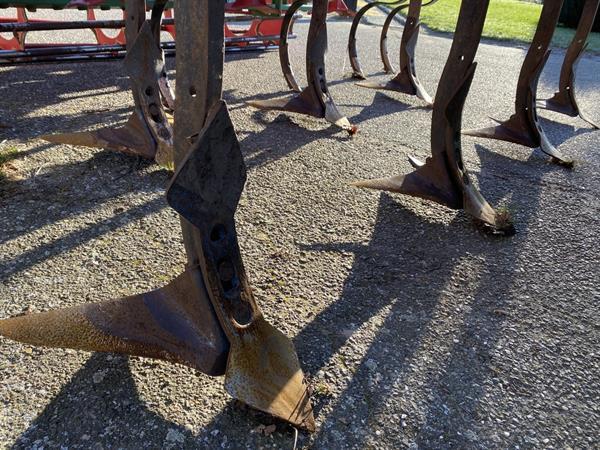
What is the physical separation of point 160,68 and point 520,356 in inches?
74.5

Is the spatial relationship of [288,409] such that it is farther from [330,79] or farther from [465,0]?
[330,79]

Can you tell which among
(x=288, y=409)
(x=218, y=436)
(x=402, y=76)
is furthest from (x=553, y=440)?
(x=402, y=76)

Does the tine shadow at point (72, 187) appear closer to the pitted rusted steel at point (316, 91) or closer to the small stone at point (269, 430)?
the small stone at point (269, 430)

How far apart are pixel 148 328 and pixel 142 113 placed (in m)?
1.41

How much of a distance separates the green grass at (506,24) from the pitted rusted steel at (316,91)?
20.3ft

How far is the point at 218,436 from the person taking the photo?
A: 1.01 metres

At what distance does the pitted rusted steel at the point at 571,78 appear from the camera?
3219 millimetres

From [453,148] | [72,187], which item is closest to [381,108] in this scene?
[453,148]

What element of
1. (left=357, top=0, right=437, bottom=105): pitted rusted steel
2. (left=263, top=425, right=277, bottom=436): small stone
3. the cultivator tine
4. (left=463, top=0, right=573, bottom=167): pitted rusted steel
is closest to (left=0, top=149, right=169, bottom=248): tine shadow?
the cultivator tine

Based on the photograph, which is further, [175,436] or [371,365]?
[371,365]

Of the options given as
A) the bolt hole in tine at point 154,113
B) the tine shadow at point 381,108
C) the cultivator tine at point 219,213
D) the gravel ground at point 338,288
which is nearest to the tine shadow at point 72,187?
the gravel ground at point 338,288

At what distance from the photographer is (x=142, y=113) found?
7.39 ft

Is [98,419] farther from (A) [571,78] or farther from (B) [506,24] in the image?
(B) [506,24]

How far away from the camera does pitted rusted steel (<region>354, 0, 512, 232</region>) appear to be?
181 cm
